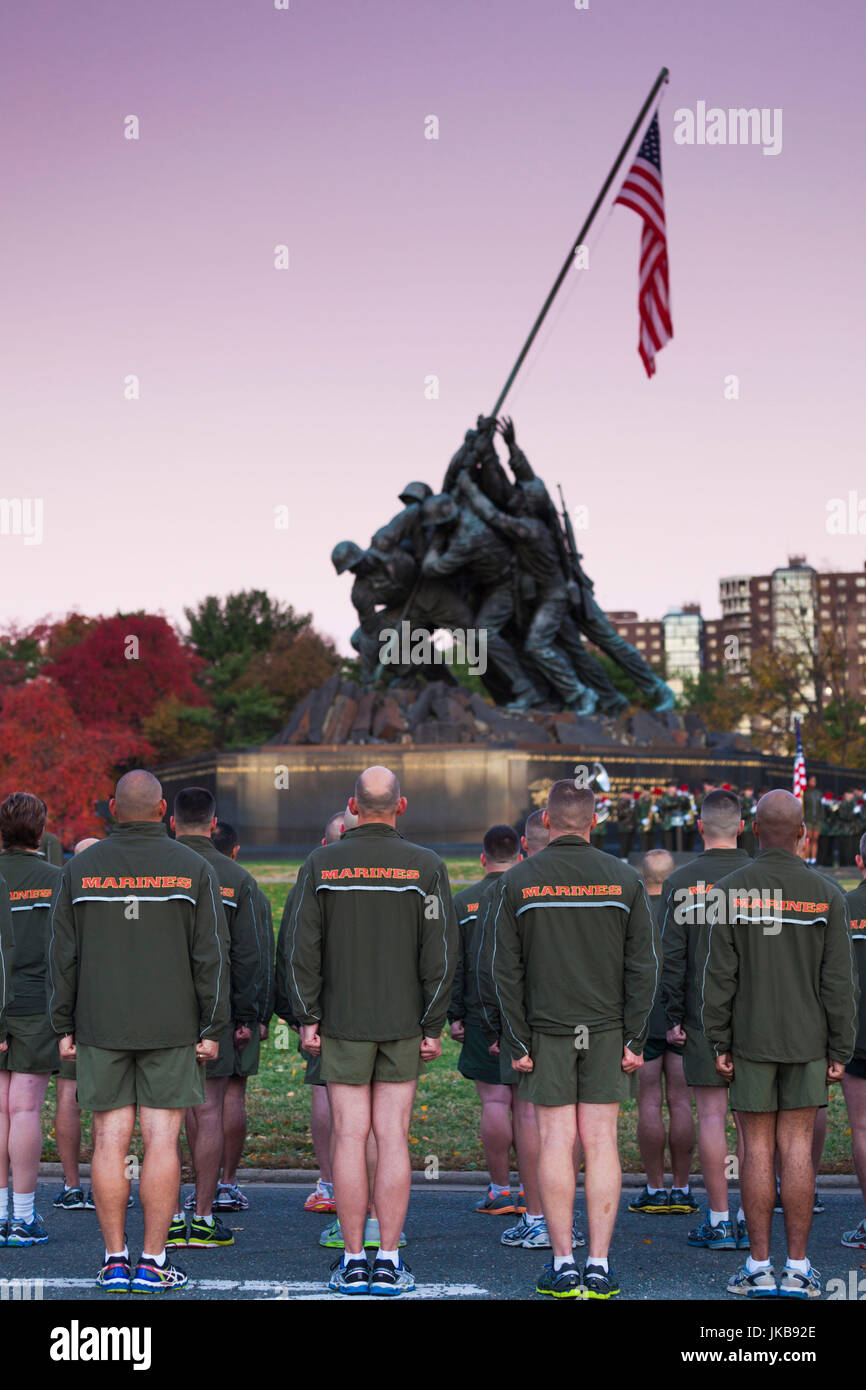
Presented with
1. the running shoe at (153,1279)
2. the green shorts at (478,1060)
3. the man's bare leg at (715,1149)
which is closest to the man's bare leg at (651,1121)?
the man's bare leg at (715,1149)

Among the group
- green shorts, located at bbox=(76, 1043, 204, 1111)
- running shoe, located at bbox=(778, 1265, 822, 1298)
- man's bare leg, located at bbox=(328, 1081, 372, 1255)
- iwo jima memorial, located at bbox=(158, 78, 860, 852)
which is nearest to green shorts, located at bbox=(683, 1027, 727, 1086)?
running shoe, located at bbox=(778, 1265, 822, 1298)

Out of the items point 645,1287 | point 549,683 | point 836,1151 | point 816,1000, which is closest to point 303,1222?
point 645,1287

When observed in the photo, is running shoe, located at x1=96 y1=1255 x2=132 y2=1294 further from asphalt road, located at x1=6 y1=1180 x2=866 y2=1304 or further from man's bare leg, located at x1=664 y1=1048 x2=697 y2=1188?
man's bare leg, located at x1=664 y1=1048 x2=697 y2=1188

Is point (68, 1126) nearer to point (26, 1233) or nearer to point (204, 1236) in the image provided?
point (26, 1233)

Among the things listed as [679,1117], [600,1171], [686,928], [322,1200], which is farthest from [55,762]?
[600,1171]

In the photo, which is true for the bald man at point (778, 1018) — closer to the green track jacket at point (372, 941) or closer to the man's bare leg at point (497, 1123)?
the green track jacket at point (372, 941)

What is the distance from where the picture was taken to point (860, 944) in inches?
253

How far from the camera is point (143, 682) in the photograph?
59406 millimetres

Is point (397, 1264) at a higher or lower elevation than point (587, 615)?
lower

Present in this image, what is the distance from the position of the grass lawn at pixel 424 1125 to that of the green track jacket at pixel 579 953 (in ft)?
8.59

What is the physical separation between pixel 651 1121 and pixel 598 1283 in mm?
1833

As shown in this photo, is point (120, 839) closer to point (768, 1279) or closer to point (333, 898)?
point (333, 898)

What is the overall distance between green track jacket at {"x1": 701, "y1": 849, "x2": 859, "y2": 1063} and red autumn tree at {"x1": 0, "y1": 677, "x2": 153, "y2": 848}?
2875 centimetres
